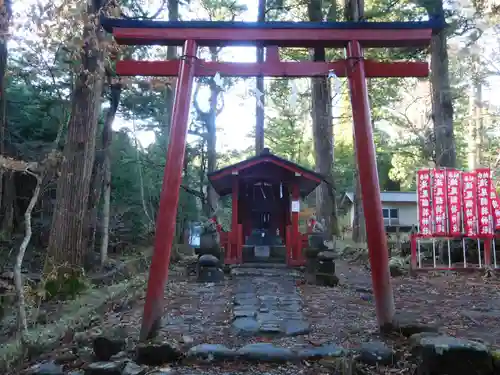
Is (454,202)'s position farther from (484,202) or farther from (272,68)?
(272,68)

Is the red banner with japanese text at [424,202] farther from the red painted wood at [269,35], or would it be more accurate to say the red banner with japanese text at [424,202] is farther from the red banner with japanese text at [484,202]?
the red painted wood at [269,35]

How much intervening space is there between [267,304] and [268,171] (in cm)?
683

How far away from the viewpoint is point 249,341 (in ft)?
18.9

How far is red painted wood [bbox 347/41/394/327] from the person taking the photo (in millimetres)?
5812

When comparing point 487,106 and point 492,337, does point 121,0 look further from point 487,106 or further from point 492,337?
point 487,106

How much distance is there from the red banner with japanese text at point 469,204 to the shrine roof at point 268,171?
4.25 meters

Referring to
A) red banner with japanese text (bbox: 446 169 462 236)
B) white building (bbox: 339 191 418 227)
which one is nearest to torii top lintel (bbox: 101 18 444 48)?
red banner with japanese text (bbox: 446 169 462 236)

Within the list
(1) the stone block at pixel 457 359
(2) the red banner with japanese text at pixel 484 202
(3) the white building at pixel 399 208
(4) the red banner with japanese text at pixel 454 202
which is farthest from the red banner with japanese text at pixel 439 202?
(3) the white building at pixel 399 208

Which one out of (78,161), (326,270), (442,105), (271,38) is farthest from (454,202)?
(78,161)

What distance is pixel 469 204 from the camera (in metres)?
11.6

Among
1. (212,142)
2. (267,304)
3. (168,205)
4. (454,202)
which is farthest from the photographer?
(212,142)

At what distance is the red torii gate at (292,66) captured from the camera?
5.90 metres

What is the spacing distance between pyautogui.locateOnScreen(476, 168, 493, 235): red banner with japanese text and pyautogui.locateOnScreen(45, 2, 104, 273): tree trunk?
10109 millimetres

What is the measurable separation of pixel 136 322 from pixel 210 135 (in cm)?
1565
